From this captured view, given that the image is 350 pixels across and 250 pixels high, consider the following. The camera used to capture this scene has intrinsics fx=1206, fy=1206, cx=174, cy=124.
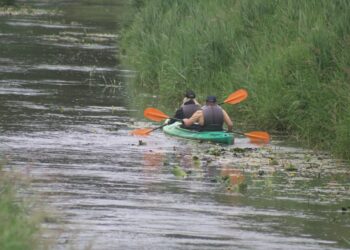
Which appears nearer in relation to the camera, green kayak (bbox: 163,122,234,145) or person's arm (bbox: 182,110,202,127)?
green kayak (bbox: 163,122,234,145)

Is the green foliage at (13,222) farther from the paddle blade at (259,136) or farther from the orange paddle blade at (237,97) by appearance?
the orange paddle blade at (237,97)

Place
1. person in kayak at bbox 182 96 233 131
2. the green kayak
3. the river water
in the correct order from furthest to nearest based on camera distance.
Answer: person in kayak at bbox 182 96 233 131 → the green kayak → the river water

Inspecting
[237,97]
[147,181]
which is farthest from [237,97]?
[147,181]

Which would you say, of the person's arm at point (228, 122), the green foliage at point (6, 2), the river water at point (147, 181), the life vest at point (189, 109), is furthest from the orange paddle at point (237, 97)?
the green foliage at point (6, 2)

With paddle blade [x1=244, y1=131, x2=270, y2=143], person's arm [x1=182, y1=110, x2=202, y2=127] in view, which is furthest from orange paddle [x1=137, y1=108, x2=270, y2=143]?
person's arm [x1=182, y1=110, x2=202, y2=127]

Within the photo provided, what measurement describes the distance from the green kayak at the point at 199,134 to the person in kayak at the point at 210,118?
15 cm

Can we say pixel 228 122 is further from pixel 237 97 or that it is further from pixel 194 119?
pixel 237 97

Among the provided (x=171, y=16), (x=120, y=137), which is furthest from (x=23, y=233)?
(x=171, y=16)

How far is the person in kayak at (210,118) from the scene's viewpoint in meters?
18.9

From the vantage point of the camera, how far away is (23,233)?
7.95m

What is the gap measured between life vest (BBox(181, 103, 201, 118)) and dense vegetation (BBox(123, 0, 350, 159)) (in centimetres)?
115

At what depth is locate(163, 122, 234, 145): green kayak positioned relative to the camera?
18.6 metres

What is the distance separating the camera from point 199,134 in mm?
A: 19047

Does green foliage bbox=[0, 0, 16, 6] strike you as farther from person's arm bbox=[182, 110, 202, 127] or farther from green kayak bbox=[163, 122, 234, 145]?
person's arm bbox=[182, 110, 202, 127]
